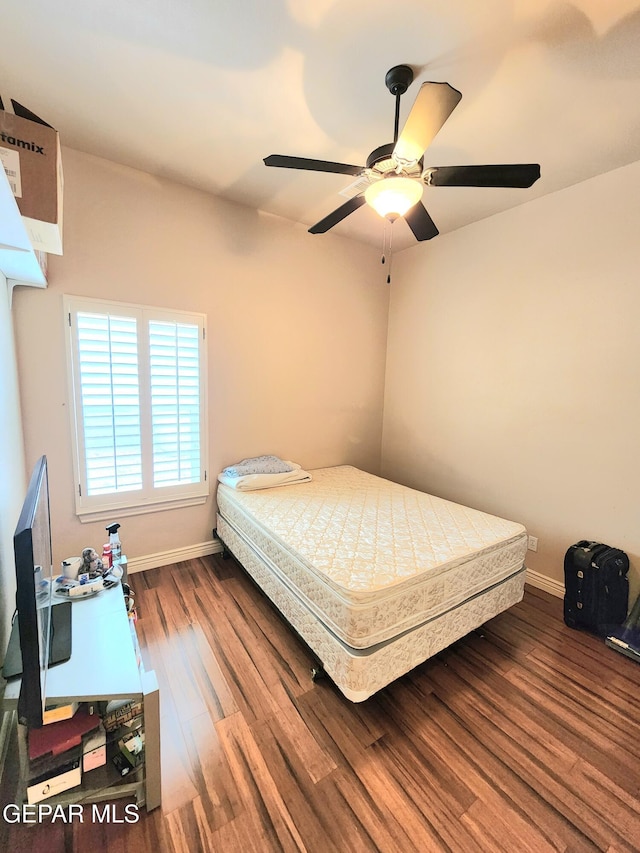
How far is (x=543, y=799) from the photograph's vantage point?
50.6 inches

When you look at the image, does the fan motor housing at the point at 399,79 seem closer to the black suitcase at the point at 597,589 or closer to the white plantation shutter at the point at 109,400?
the white plantation shutter at the point at 109,400

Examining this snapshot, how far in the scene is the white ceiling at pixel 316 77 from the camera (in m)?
1.33

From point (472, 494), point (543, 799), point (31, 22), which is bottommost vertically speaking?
point (543, 799)

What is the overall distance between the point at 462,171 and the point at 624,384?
1.73 metres

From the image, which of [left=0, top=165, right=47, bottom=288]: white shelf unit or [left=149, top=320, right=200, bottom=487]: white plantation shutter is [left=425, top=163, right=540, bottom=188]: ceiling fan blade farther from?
[left=149, top=320, right=200, bottom=487]: white plantation shutter

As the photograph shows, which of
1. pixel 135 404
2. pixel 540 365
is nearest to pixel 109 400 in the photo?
pixel 135 404

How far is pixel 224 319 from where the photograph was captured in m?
2.81

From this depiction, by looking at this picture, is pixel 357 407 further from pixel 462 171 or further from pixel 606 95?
pixel 606 95

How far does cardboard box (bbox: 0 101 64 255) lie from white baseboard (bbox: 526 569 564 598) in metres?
3.58

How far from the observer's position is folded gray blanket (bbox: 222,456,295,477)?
284cm

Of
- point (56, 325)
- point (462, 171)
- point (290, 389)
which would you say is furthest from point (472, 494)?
point (56, 325)

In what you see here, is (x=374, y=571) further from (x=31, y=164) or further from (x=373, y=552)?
Answer: (x=31, y=164)

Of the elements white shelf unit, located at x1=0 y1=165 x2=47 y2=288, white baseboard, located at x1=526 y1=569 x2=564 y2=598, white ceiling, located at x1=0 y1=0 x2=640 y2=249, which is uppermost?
white ceiling, located at x1=0 y1=0 x2=640 y2=249

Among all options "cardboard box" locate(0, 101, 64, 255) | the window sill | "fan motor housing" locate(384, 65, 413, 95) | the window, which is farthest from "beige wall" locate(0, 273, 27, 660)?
"fan motor housing" locate(384, 65, 413, 95)
